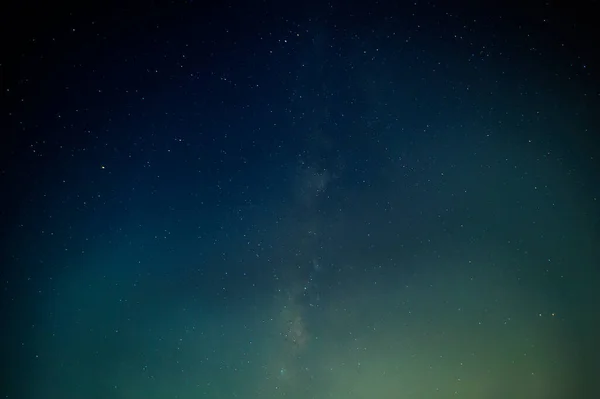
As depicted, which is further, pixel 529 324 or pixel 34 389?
pixel 529 324

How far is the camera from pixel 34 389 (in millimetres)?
1482

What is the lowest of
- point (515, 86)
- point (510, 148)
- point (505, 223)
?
point (505, 223)

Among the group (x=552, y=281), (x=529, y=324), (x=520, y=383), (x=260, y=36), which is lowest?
(x=520, y=383)

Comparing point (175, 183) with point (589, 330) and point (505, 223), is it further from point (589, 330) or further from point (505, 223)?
point (589, 330)

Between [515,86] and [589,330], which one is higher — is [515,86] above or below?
above

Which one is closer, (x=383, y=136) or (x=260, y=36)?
(x=260, y=36)

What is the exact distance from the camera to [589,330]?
62.7 inches

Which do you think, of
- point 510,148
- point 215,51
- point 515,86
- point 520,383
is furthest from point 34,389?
point 515,86

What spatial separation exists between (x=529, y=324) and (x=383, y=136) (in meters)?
1.15

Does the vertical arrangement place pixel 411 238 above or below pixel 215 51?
below

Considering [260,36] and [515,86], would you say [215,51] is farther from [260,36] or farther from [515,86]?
[515,86]

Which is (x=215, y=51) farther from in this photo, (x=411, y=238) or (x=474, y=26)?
(x=411, y=238)

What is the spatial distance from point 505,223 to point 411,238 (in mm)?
449

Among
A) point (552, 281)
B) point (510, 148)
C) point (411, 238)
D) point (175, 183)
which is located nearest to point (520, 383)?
point (552, 281)
